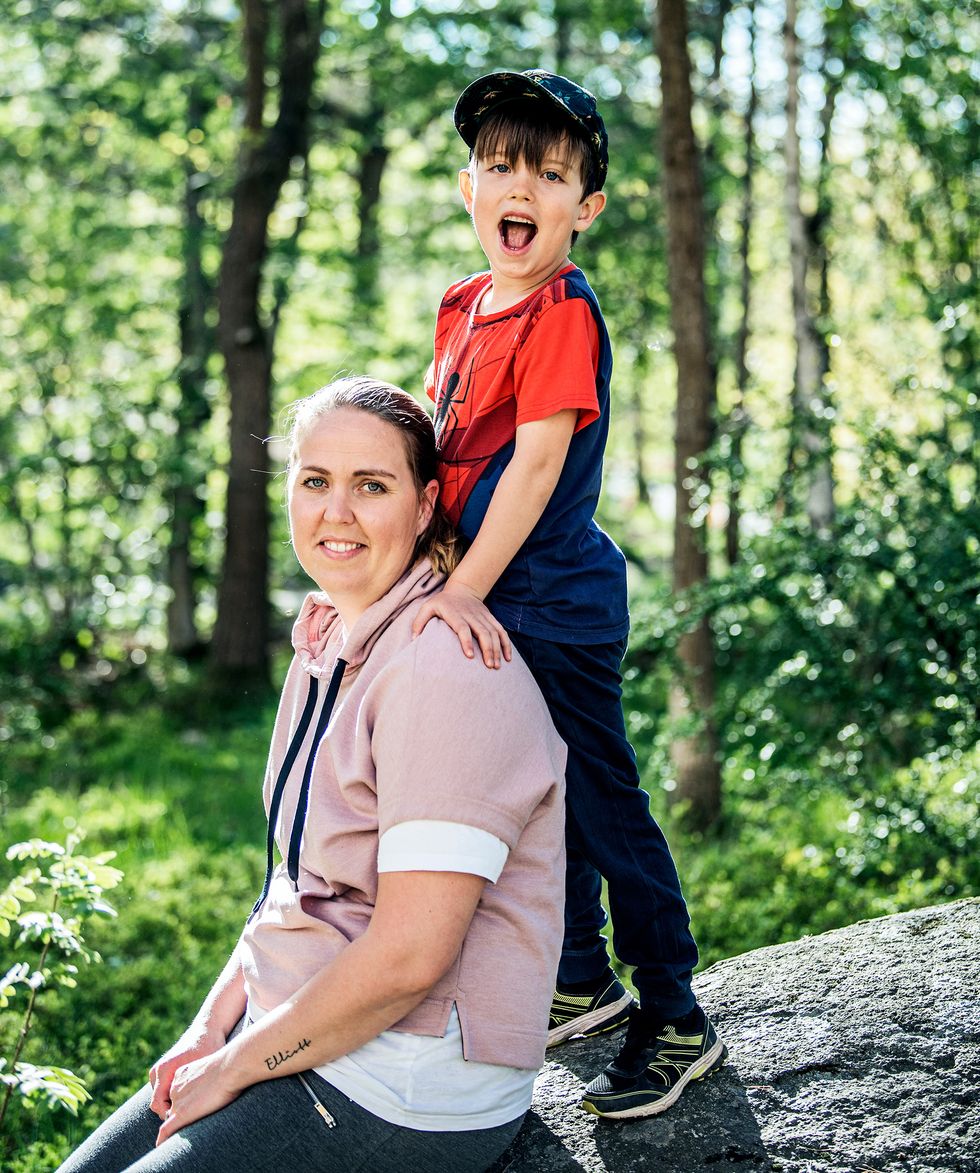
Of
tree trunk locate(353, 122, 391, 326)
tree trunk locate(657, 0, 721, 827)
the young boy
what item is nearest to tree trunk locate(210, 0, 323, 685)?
tree trunk locate(353, 122, 391, 326)

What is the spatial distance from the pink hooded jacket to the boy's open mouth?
78 cm

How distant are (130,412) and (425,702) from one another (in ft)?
32.4

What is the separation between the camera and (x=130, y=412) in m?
11.1

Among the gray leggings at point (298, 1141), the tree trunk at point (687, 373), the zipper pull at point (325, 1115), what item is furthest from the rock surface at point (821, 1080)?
the tree trunk at point (687, 373)

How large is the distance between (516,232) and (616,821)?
1.16 m

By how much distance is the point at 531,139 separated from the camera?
7.78ft

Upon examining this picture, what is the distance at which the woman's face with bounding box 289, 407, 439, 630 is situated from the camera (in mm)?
2104

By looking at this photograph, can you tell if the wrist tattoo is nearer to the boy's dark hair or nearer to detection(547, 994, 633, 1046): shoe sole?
detection(547, 994, 633, 1046): shoe sole

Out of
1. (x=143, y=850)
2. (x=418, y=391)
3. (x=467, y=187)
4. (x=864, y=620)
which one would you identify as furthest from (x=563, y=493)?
(x=418, y=391)

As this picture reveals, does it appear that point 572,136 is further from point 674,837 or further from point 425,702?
point 674,837

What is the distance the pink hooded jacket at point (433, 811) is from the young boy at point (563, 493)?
0.28m

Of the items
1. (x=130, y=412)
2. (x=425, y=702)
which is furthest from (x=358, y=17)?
(x=425, y=702)

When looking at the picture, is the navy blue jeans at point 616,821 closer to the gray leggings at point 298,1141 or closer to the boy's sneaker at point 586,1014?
the boy's sneaker at point 586,1014

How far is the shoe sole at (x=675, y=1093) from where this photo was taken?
7.18 feet
